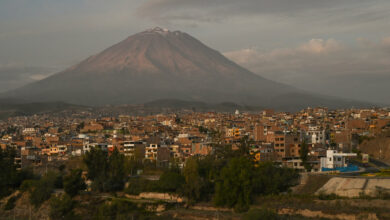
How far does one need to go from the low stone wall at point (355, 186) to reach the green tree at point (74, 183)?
16.4 m

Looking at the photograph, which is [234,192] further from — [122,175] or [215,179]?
[122,175]

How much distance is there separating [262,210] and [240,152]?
1313 cm

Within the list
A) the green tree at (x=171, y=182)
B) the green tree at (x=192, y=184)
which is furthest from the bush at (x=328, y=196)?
the green tree at (x=171, y=182)

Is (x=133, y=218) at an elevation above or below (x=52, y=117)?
below

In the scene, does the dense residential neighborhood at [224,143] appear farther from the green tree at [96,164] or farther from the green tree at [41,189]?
the green tree at [41,189]

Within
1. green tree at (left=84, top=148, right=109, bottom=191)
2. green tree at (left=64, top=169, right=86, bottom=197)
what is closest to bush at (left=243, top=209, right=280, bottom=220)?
green tree at (left=64, top=169, right=86, bottom=197)

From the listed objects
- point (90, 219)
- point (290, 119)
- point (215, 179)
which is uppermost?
point (290, 119)

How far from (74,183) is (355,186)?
1884 cm

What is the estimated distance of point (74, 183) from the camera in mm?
41906

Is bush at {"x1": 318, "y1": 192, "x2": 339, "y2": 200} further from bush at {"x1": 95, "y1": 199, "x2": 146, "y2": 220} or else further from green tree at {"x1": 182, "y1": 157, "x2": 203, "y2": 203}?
bush at {"x1": 95, "y1": 199, "x2": 146, "y2": 220}

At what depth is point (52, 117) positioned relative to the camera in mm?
128500

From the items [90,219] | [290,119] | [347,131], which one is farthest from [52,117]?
[90,219]

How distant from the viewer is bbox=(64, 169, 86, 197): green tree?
41.5 m

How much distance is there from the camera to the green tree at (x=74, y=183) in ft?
136
